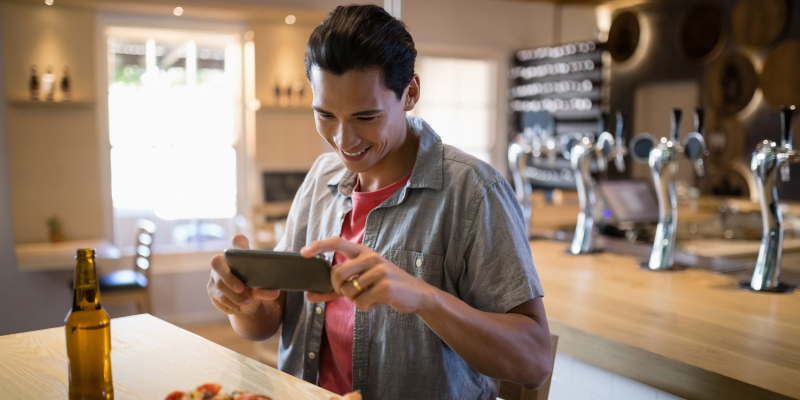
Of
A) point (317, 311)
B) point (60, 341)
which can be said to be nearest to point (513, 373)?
point (317, 311)

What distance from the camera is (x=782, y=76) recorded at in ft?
17.7

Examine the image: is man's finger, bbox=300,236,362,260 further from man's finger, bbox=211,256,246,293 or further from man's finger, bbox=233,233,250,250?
man's finger, bbox=233,233,250,250

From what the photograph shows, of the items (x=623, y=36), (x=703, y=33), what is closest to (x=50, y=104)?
(x=623, y=36)

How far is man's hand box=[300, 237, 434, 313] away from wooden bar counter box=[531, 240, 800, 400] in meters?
0.75

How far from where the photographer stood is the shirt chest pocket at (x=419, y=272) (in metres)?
1.32

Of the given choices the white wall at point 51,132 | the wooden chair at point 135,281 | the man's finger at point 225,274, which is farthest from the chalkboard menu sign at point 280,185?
the man's finger at point 225,274

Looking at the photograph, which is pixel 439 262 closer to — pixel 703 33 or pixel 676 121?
pixel 676 121

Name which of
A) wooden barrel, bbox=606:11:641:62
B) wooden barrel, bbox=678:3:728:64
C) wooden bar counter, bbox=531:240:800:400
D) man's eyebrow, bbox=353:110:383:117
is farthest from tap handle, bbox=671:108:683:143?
wooden barrel, bbox=606:11:641:62

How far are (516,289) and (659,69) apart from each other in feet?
19.1

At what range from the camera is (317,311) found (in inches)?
56.2

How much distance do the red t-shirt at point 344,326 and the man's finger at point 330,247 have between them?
1.10 ft

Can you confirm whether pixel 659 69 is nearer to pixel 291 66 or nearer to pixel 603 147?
pixel 291 66

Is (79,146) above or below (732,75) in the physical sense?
below

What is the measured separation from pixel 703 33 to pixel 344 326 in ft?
18.7
